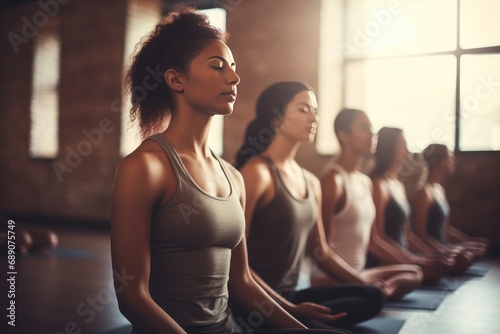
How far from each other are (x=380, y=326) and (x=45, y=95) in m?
7.37

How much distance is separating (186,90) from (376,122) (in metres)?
5.12

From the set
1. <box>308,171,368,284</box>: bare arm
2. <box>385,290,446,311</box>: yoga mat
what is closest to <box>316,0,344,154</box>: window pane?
<box>385,290,446,311</box>: yoga mat

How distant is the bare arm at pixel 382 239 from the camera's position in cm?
339

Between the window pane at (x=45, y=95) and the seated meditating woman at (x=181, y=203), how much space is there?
7.60m

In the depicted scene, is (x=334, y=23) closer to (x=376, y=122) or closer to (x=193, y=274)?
(x=376, y=122)

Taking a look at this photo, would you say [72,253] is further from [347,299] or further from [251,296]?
[251,296]

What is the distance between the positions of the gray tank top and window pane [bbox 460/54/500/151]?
16.2 ft

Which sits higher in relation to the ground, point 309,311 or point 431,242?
point 309,311

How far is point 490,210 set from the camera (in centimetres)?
552

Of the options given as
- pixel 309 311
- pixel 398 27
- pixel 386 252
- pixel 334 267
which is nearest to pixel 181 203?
pixel 309 311

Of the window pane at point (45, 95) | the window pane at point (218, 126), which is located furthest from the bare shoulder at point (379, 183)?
the window pane at point (45, 95)

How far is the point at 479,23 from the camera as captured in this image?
5.64 m

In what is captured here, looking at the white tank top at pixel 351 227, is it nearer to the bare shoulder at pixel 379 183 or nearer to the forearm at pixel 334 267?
the forearm at pixel 334 267

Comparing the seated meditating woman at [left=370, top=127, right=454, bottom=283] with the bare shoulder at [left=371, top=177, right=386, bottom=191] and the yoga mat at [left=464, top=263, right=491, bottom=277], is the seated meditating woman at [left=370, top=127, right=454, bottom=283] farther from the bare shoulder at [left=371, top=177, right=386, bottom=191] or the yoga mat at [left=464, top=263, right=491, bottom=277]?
the yoga mat at [left=464, top=263, right=491, bottom=277]
